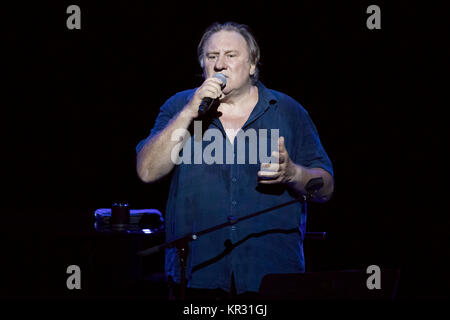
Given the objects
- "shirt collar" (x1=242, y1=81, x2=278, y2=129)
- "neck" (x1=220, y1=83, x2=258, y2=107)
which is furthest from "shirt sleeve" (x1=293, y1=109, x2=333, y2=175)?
"neck" (x1=220, y1=83, x2=258, y2=107)

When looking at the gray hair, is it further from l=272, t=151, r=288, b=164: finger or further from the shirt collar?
l=272, t=151, r=288, b=164: finger

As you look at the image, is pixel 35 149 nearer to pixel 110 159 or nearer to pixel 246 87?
pixel 110 159

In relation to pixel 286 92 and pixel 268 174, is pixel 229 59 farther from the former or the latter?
pixel 286 92

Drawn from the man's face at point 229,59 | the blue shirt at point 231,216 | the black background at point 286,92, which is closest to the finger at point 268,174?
the blue shirt at point 231,216

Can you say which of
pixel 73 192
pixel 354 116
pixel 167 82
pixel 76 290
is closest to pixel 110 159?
pixel 73 192

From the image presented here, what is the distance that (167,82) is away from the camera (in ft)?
12.4

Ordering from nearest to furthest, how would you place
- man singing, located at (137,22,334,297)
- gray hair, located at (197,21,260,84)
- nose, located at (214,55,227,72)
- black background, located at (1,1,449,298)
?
man singing, located at (137,22,334,297), nose, located at (214,55,227,72), gray hair, located at (197,21,260,84), black background, located at (1,1,449,298)

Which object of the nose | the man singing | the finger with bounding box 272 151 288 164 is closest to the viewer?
the finger with bounding box 272 151 288 164

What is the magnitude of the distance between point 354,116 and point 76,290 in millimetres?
2156

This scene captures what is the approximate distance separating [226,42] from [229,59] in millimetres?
87

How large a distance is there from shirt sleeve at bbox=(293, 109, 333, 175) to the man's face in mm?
334

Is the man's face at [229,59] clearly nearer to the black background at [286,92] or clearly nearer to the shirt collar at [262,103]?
the shirt collar at [262,103]

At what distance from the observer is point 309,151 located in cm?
231

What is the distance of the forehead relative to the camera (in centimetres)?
230
